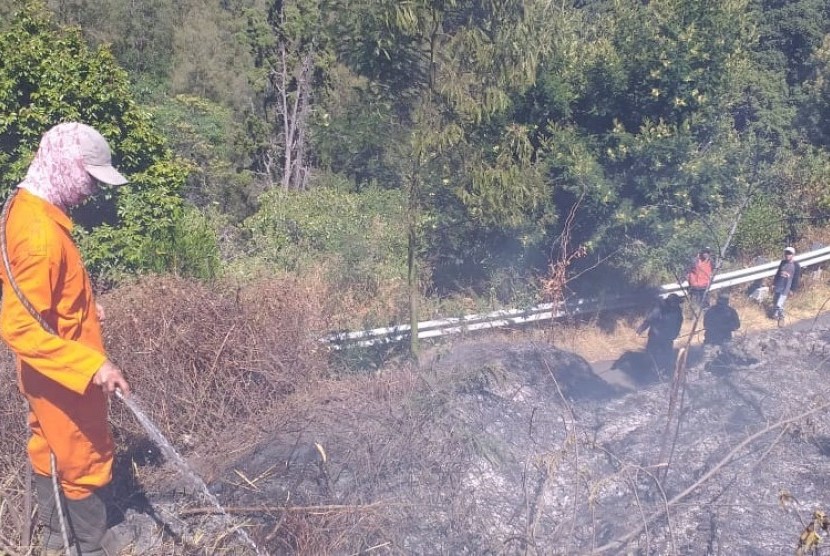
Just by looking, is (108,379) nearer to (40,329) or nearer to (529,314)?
(40,329)

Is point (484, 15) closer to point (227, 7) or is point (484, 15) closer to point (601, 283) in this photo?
point (601, 283)

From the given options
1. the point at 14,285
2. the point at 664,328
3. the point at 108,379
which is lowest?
the point at 664,328

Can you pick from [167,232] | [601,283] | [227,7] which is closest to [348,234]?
[167,232]

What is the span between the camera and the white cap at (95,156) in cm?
300

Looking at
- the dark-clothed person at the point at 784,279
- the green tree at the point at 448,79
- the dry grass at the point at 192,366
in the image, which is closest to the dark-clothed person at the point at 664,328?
the dark-clothed person at the point at 784,279

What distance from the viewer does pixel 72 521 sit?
3.28 metres

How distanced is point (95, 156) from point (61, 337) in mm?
738

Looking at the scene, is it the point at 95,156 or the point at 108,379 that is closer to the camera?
the point at 108,379

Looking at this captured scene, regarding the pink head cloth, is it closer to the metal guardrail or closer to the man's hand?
the man's hand

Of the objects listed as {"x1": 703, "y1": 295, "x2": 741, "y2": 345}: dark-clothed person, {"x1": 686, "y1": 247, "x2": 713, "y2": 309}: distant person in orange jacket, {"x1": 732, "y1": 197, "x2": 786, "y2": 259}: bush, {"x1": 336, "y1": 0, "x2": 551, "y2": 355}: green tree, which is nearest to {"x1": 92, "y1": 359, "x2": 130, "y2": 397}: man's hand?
{"x1": 336, "y1": 0, "x2": 551, "y2": 355}: green tree

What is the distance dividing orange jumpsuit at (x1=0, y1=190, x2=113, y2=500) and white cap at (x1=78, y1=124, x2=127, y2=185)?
0.71 feet

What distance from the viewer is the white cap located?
9.86 feet

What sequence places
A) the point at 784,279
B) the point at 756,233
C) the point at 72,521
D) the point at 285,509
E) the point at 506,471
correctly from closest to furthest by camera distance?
the point at 72,521, the point at 285,509, the point at 506,471, the point at 784,279, the point at 756,233

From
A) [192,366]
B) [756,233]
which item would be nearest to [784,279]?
[756,233]
